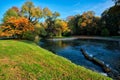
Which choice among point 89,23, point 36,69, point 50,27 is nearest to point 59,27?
point 50,27

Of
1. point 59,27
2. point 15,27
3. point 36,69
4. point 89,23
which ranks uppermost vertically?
point 89,23

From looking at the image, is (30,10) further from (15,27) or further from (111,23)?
(111,23)

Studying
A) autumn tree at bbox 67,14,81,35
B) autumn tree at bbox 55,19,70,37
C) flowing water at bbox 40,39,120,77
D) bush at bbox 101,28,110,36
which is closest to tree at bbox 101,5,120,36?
bush at bbox 101,28,110,36

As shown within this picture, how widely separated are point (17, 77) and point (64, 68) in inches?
132

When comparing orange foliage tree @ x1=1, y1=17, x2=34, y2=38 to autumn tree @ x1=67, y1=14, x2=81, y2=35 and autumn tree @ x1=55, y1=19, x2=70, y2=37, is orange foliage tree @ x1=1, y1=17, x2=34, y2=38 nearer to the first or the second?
autumn tree @ x1=55, y1=19, x2=70, y2=37

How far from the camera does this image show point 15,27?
39.3m

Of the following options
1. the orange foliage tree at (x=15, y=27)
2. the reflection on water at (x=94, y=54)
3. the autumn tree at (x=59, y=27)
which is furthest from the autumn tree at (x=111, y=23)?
the orange foliage tree at (x=15, y=27)

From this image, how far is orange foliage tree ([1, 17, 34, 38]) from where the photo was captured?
38197mm

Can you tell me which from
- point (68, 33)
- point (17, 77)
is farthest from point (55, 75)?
point (68, 33)

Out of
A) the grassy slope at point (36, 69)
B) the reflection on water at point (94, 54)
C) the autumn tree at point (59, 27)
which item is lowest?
the reflection on water at point (94, 54)

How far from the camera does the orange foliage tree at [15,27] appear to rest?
38197mm

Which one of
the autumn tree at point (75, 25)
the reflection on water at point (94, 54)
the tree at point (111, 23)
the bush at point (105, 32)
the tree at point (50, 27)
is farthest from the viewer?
the autumn tree at point (75, 25)

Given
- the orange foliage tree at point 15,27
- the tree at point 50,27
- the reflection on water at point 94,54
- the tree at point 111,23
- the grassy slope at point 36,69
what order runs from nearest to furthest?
the grassy slope at point 36,69, the reflection on water at point 94,54, the orange foliage tree at point 15,27, the tree at point 111,23, the tree at point 50,27

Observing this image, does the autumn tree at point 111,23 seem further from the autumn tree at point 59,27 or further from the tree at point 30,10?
the tree at point 30,10
